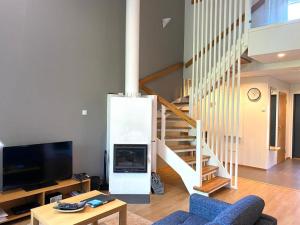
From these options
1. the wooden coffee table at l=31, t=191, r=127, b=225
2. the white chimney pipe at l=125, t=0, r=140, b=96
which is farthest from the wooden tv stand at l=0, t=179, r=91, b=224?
the white chimney pipe at l=125, t=0, r=140, b=96

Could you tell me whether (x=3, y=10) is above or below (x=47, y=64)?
above

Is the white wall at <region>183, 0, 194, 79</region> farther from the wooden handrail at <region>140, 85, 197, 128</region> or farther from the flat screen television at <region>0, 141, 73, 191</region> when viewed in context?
the flat screen television at <region>0, 141, 73, 191</region>

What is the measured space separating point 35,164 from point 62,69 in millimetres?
1472

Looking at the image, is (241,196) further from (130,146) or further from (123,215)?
(123,215)

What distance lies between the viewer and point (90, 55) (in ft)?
13.8

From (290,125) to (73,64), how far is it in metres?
6.36

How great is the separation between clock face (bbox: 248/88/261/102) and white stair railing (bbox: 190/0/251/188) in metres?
1.35

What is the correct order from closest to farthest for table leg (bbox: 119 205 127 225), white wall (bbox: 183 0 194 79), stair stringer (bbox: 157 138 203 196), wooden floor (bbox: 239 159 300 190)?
table leg (bbox: 119 205 127 225), stair stringer (bbox: 157 138 203 196), wooden floor (bbox: 239 159 300 190), white wall (bbox: 183 0 194 79)

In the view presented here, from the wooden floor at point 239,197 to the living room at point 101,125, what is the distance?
0.06 feet

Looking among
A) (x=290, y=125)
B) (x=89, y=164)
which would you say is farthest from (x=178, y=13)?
(x=290, y=125)

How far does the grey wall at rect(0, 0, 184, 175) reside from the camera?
3.31 metres

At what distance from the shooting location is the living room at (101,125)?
3129 mm

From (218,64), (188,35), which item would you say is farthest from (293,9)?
(188,35)

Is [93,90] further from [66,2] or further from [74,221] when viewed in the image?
[74,221]
